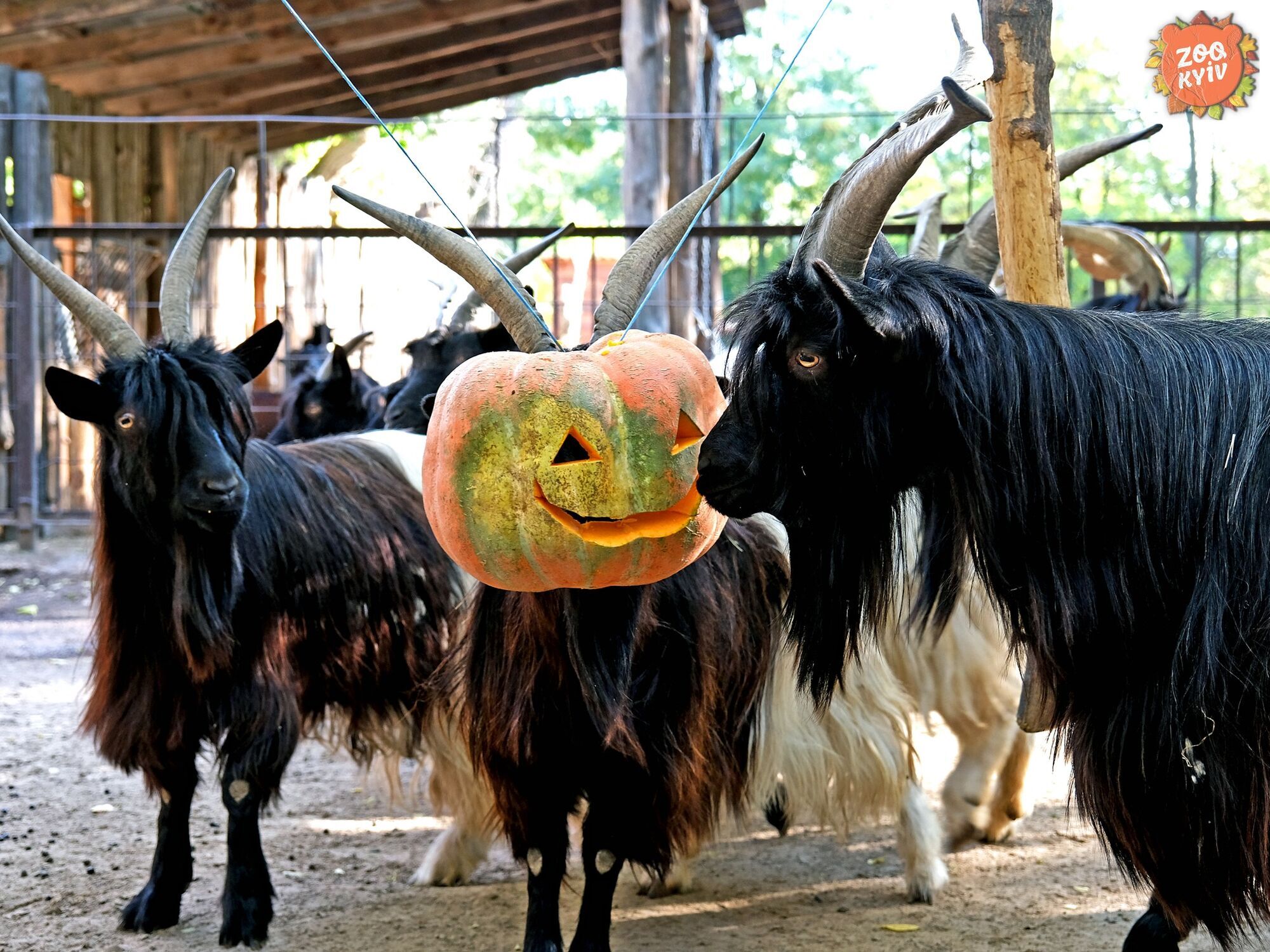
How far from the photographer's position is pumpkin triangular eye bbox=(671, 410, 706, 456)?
3.25 meters

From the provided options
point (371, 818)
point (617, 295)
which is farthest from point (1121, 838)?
point (371, 818)

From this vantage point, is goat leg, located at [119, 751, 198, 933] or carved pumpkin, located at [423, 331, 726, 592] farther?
goat leg, located at [119, 751, 198, 933]

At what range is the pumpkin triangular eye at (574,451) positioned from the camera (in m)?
3.13

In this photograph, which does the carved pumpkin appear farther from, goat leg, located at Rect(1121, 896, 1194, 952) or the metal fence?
the metal fence

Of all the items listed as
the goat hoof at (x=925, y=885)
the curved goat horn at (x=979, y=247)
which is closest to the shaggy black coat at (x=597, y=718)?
the goat hoof at (x=925, y=885)

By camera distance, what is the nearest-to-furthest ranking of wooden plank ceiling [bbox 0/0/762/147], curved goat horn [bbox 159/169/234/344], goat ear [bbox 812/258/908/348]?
goat ear [bbox 812/258/908/348]
curved goat horn [bbox 159/169/234/344]
wooden plank ceiling [bbox 0/0/762/147]

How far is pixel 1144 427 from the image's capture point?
2.72m

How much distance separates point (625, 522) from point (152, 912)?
2.23 metres

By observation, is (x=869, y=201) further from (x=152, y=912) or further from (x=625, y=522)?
(x=152, y=912)

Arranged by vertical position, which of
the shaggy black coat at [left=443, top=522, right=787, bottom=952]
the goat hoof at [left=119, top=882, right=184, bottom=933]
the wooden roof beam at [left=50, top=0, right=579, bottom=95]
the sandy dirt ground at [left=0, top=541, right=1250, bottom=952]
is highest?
the wooden roof beam at [left=50, top=0, right=579, bottom=95]

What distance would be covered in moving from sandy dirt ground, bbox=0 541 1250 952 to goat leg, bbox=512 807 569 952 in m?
0.60

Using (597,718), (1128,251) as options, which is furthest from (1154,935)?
(1128,251)

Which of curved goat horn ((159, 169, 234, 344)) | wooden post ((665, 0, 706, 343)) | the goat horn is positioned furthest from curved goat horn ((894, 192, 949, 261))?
wooden post ((665, 0, 706, 343))

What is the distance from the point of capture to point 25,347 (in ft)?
37.9
